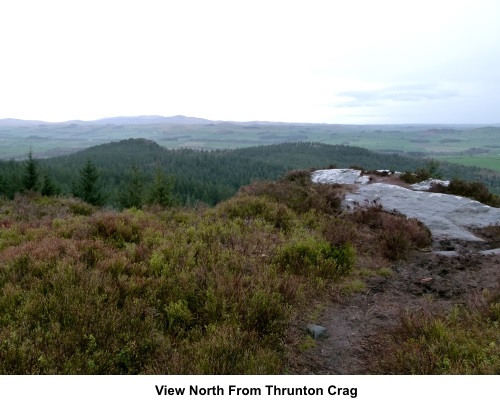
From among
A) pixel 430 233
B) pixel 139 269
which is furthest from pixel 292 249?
pixel 430 233

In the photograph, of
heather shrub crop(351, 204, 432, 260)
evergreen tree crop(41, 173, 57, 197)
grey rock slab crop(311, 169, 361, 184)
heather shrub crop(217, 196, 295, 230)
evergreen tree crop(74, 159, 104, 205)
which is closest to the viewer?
heather shrub crop(351, 204, 432, 260)

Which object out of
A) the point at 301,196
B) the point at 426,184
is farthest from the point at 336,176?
the point at 301,196

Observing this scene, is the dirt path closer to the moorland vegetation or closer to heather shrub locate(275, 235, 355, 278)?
the moorland vegetation

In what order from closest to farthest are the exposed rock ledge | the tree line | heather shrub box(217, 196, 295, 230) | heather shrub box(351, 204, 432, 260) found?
heather shrub box(351, 204, 432, 260) → heather shrub box(217, 196, 295, 230) → the exposed rock ledge → the tree line

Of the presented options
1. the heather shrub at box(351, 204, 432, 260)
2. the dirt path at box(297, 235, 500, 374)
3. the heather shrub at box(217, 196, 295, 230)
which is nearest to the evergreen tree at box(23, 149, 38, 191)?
the heather shrub at box(217, 196, 295, 230)

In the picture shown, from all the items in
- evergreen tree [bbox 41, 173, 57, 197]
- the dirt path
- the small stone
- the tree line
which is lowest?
the tree line

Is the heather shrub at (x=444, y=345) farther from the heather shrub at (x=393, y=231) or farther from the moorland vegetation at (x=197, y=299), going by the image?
the heather shrub at (x=393, y=231)

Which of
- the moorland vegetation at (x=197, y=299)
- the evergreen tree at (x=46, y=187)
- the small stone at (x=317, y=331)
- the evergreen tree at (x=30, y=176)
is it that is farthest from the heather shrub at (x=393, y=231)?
the evergreen tree at (x=30, y=176)

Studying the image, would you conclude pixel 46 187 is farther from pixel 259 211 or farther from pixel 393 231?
pixel 393 231
